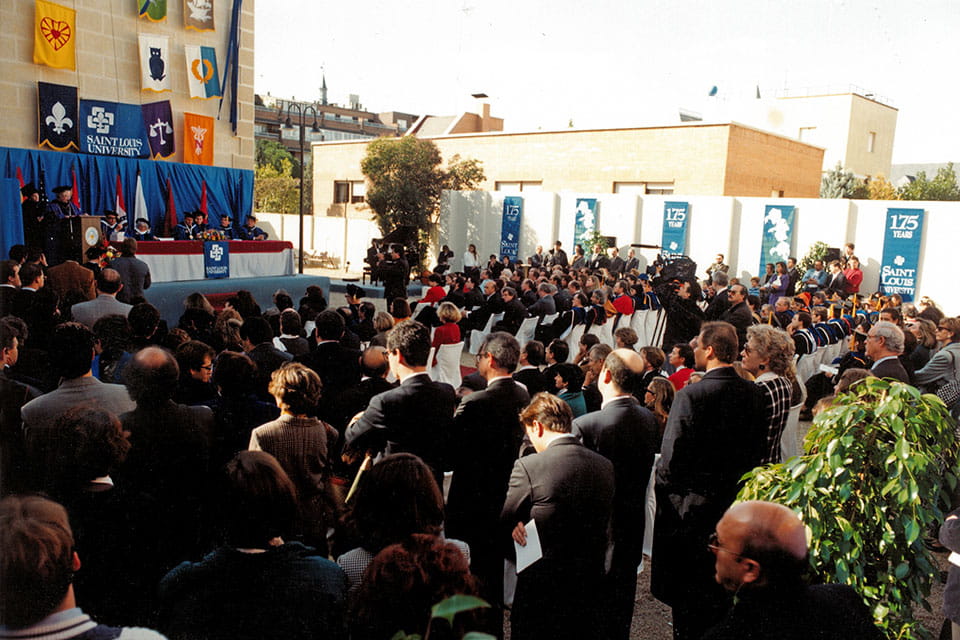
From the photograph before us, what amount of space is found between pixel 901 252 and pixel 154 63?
1708cm

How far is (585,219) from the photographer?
71.1 ft

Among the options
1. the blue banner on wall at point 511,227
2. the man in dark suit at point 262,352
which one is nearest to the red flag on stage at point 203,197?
the blue banner on wall at point 511,227

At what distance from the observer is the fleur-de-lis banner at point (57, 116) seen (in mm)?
13062

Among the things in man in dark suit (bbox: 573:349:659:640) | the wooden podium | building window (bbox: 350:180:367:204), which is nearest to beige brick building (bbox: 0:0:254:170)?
the wooden podium

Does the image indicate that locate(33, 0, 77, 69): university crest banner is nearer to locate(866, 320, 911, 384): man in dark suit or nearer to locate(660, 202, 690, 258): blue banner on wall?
locate(866, 320, 911, 384): man in dark suit

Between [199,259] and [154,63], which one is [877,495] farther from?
[154,63]

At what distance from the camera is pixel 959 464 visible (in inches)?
102

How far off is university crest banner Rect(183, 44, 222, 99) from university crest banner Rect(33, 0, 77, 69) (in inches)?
94.1

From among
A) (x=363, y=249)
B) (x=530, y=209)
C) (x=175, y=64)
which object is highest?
(x=175, y=64)

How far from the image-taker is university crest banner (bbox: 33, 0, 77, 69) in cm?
1273

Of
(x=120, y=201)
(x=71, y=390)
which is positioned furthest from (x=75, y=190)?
(x=71, y=390)

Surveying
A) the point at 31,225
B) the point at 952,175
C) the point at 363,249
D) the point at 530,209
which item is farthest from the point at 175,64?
the point at 952,175

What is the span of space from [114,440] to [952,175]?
49.9 metres

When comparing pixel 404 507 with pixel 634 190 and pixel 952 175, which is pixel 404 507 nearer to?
pixel 634 190
